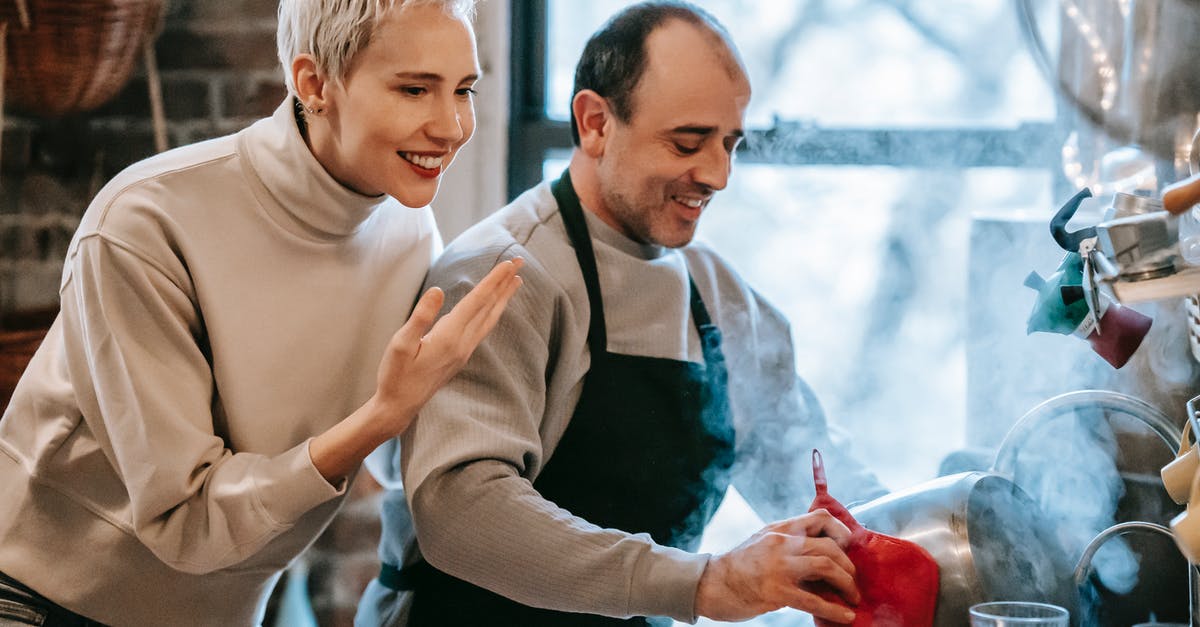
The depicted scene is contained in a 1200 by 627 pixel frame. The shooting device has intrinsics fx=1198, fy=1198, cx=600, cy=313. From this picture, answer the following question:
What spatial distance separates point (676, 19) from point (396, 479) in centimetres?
71

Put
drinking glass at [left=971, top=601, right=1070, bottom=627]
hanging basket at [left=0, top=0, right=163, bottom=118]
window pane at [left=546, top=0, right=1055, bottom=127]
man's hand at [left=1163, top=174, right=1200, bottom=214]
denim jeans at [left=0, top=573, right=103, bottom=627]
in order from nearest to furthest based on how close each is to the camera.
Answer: man's hand at [left=1163, top=174, right=1200, bottom=214], drinking glass at [left=971, top=601, right=1070, bottom=627], denim jeans at [left=0, top=573, right=103, bottom=627], hanging basket at [left=0, top=0, right=163, bottom=118], window pane at [left=546, top=0, right=1055, bottom=127]

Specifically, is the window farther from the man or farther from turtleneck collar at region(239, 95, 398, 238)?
turtleneck collar at region(239, 95, 398, 238)

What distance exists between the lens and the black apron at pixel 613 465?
1.45m

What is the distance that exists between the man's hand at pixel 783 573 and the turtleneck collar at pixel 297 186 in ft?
1.88

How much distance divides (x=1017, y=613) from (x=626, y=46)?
2.63 ft

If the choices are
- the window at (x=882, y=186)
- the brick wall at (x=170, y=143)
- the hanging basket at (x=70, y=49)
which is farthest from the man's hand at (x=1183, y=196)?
the hanging basket at (x=70, y=49)

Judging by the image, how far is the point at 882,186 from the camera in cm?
218

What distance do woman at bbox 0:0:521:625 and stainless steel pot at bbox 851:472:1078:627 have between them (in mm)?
505

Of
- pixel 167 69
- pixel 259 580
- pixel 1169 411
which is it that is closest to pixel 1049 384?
pixel 1169 411

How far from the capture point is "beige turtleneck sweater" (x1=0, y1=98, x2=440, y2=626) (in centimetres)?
127

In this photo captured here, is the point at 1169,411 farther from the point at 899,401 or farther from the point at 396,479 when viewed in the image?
the point at 396,479

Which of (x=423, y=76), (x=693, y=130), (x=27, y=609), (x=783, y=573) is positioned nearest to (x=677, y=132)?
(x=693, y=130)

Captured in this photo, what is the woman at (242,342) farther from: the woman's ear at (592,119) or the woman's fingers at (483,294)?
the woman's ear at (592,119)

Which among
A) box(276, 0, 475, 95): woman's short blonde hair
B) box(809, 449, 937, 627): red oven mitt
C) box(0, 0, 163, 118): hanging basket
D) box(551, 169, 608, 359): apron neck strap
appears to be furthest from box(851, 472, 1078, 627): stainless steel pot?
box(0, 0, 163, 118): hanging basket
